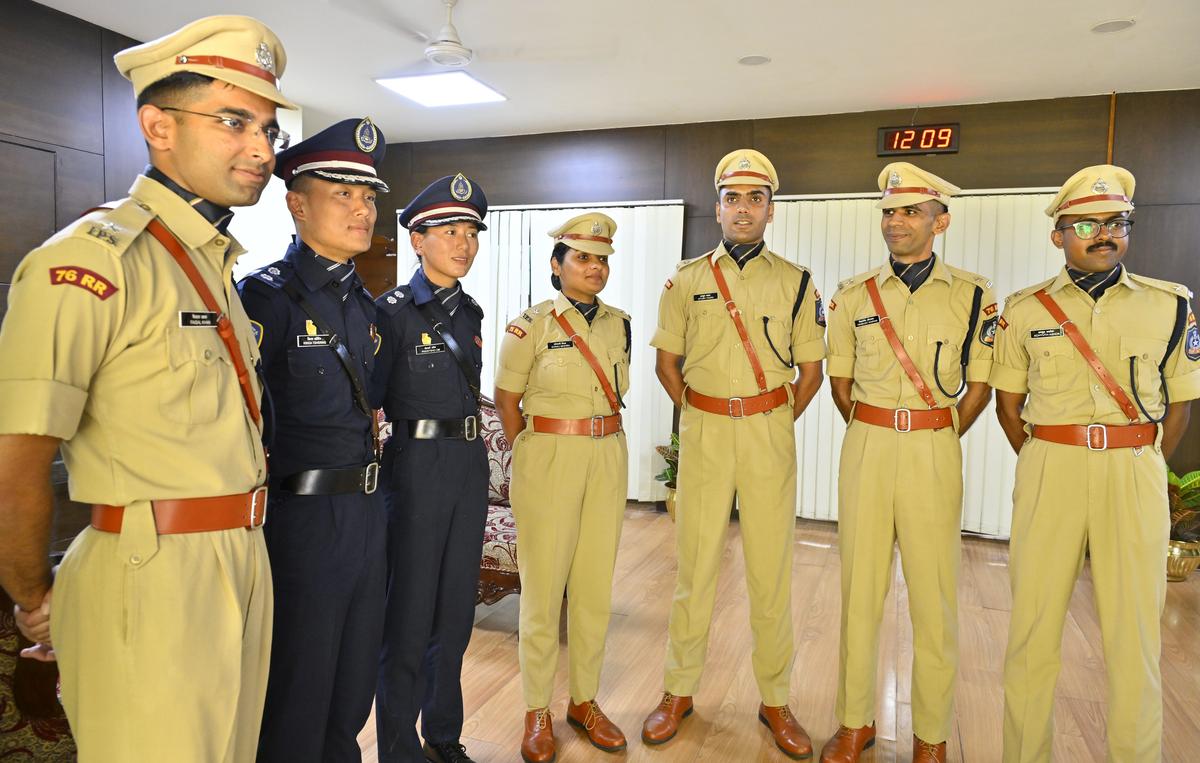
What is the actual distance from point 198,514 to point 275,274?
75cm

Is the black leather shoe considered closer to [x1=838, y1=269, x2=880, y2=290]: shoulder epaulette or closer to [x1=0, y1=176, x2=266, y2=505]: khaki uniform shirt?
[x1=0, y1=176, x2=266, y2=505]: khaki uniform shirt

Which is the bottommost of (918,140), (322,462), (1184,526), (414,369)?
(1184,526)

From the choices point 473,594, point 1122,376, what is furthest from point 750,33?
point 473,594

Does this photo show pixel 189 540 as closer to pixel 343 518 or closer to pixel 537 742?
pixel 343 518

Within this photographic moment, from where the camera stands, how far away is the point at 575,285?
2.86 metres

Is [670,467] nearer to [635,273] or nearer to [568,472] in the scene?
[635,273]

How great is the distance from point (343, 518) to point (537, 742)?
129cm

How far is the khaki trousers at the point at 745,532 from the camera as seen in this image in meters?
2.87

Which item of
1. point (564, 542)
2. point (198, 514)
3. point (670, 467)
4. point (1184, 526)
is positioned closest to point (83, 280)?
point (198, 514)

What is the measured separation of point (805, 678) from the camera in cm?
346

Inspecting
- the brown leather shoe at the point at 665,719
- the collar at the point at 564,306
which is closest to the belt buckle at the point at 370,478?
the collar at the point at 564,306

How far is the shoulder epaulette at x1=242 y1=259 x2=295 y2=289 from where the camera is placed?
190 cm

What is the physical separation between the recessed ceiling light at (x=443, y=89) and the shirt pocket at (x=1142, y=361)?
447 centimetres

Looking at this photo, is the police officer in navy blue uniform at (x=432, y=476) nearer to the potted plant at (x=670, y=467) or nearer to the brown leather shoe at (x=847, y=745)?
the brown leather shoe at (x=847, y=745)
